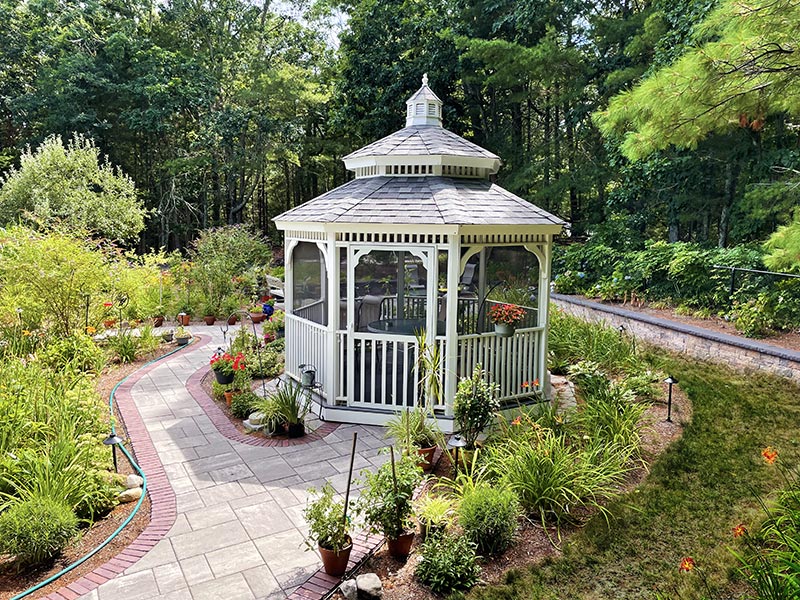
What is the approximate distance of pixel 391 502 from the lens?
12.9 feet

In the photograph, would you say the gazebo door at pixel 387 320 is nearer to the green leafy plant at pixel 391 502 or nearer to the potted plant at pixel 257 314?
the green leafy plant at pixel 391 502

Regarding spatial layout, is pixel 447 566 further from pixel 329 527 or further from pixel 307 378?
pixel 307 378

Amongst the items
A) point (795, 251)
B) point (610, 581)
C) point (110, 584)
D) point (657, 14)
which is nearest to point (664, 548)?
point (610, 581)

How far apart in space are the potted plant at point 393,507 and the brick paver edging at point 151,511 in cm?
177

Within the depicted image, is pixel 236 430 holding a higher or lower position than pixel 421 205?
lower

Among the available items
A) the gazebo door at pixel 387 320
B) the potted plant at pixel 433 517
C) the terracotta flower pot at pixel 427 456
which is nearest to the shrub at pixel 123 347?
the gazebo door at pixel 387 320

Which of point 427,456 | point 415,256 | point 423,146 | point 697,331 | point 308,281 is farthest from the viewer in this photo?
point 697,331

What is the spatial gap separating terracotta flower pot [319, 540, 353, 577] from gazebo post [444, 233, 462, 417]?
291cm

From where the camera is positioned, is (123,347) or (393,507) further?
(123,347)

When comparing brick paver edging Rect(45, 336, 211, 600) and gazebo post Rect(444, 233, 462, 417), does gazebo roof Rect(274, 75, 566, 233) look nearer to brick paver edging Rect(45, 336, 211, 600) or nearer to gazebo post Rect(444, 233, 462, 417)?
gazebo post Rect(444, 233, 462, 417)

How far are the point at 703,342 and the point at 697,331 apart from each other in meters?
0.24

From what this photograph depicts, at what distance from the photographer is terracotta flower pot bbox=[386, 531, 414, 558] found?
404 cm

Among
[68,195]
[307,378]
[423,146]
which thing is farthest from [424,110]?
[68,195]

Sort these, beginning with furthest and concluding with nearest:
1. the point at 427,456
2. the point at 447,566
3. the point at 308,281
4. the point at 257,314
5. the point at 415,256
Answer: the point at 257,314
the point at 308,281
the point at 415,256
the point at 427,456
the point at 447,566
